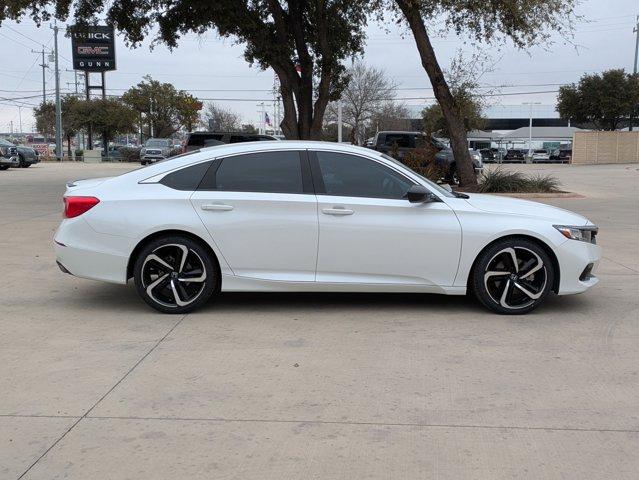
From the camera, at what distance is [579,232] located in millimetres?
5957

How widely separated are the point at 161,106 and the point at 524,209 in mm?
67298

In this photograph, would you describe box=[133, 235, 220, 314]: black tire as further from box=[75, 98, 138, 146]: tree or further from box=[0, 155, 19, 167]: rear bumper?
box=[75, 98, 138, 146]: tree

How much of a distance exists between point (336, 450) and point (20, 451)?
1701 millimetres

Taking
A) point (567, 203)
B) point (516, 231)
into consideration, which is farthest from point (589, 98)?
point (516, 231)

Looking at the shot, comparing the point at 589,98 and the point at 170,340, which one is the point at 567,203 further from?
the point at 589,98

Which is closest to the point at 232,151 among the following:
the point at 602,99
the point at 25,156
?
the point at 25,156

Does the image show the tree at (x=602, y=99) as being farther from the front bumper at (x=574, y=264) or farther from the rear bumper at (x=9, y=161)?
the front bumper at (x=574, y=264)

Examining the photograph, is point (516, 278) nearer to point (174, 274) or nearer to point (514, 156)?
point (174, 274)

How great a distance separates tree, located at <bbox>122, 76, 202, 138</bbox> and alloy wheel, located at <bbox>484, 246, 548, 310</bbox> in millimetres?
64549

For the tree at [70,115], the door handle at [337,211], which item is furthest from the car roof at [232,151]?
the tree at [70,115]

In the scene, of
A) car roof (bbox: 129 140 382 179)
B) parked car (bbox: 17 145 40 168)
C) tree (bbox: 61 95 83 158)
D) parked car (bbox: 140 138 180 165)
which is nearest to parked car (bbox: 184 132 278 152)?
car roof (bbox: 129 140 382 179)

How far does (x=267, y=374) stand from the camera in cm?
453

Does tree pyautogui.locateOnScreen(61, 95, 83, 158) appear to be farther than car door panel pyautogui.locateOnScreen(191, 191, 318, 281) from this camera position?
Yes

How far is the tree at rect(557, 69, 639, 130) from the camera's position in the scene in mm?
47906
